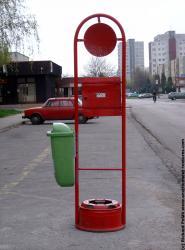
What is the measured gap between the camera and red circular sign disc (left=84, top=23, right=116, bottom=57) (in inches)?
273

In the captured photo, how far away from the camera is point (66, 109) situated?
33.1m

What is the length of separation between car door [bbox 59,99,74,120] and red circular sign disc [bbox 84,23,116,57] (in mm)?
25911

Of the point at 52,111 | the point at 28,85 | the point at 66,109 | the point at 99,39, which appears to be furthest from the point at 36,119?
the point at 28,85

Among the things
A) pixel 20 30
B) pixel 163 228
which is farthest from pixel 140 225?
pixel 20 30

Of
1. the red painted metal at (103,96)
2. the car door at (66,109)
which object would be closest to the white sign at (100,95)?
the red painted metal at (103,96)

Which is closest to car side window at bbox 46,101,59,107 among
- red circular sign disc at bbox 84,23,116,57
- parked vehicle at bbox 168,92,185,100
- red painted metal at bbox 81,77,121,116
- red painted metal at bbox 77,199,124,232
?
red circular sign disc at bbox 84,23,116,57

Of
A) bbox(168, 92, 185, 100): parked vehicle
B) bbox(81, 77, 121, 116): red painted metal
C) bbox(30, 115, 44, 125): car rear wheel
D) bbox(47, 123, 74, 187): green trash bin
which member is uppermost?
bbox(81, 77, 121, 116): red painted metal

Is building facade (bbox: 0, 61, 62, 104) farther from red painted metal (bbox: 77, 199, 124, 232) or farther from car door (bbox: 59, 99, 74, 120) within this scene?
red painted metal (bbox: 77, 199, 124, 232)

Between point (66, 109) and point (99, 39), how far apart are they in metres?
26.1

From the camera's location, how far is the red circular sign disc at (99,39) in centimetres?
693

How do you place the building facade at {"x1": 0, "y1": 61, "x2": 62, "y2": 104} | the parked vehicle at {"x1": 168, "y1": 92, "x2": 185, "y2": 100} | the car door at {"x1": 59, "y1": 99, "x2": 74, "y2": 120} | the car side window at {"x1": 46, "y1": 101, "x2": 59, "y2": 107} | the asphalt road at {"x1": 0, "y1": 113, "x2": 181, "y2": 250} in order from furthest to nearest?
the parked vehicle at {"x1": 168, "y1": 92, "x2": 185, "y2": 100}, the building facade at {"x1": 0, "y1": 61, "x2": 62, "y2": 104}, the car side window at {"x1": 46, "y1": 101, "x2": 59, "y2": 107}, the car door at {"x1": 59, "y1": 99, "x2": 74, "y2": 120}, the asphalt road at {"x1": 0, "y1": 113, "x2": 181, "y2": 250}

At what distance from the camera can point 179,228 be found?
6.88 meters

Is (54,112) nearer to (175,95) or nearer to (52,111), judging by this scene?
(52,111)

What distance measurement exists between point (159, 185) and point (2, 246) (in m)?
4.69
